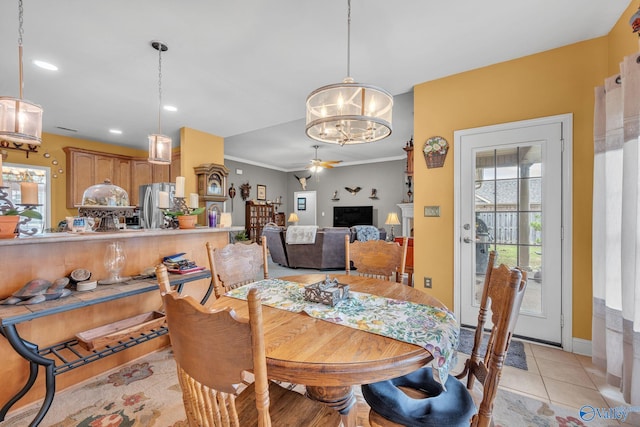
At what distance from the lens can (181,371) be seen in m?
0.87

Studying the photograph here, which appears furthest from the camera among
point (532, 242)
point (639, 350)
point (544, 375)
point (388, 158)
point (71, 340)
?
point (388, 158)

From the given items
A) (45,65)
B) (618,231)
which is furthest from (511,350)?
(45,65)

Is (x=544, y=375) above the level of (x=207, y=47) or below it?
below

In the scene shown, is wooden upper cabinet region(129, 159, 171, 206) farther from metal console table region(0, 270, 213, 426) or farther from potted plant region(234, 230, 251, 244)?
metal console table region(0, 270, 213, 426)

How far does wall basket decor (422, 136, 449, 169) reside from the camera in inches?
114

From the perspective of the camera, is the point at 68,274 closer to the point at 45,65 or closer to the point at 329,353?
the point at 329,353

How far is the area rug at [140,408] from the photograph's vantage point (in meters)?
1.57

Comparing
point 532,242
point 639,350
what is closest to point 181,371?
point 639,350

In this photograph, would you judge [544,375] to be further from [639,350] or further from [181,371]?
[181,371]

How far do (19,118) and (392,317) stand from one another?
274cm

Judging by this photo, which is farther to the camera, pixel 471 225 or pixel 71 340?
pixel 471 225

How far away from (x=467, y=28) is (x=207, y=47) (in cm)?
217

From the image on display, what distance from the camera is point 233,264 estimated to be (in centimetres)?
189

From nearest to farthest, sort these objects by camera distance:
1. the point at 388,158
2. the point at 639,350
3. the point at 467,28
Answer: the point at 639,350
the point at 467,28
the point at 388,158
